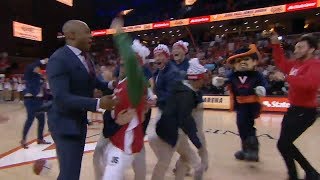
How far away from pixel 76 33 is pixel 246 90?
3066 mm

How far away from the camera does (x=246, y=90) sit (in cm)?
489

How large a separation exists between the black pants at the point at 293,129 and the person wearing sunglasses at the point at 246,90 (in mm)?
1222

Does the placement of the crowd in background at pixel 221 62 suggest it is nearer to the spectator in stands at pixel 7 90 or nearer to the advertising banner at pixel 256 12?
the spectator in stands at pixel 7 90

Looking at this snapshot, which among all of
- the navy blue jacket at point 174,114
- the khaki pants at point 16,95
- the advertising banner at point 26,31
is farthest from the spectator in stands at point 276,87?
the advertising banner at point 26,31

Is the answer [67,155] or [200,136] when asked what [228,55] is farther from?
[67,155]

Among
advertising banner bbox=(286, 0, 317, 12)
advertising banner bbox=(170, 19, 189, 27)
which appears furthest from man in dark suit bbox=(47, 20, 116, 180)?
advertising banner bbox=(170, 19, 189, 27)

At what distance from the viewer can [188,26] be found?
930 inches

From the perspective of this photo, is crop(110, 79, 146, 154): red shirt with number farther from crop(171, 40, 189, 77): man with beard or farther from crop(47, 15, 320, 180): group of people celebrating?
crop(171, 40, 189, 77): man with beard

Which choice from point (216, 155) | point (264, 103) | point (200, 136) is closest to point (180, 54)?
point (200, 136)

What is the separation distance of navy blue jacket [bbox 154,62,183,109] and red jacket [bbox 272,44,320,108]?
127 centimetres

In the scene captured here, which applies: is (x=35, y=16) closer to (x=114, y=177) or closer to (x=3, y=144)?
(x=3, y=144)

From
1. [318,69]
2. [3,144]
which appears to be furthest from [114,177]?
[3,144]

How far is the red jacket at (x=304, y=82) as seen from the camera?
332 cm

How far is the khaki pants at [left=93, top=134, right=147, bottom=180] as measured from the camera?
3.10 m
